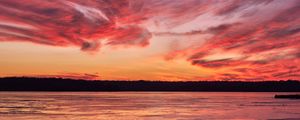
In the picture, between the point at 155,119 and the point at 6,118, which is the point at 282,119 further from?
the point at 6,118

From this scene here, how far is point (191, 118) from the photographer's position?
195 feet

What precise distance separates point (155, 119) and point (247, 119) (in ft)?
40.7

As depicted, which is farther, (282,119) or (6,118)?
(282,119)

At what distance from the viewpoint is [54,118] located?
5672 centimetres

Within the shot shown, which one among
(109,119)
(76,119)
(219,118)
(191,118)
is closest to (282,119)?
(219,118)

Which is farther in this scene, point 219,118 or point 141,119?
point 219,118

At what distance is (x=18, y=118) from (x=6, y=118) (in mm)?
1397

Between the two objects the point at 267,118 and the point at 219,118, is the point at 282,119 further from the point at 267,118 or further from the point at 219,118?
the point at 219,118

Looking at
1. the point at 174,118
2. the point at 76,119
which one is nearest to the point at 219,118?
the point at 174,118

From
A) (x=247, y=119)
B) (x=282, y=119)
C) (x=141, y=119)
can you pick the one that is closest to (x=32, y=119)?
(x=141, y=119)

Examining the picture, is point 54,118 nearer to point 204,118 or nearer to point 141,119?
point 141,119

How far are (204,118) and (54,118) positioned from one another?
753 inches

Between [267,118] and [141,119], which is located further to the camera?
[267,118]

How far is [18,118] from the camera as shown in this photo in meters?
55.6
